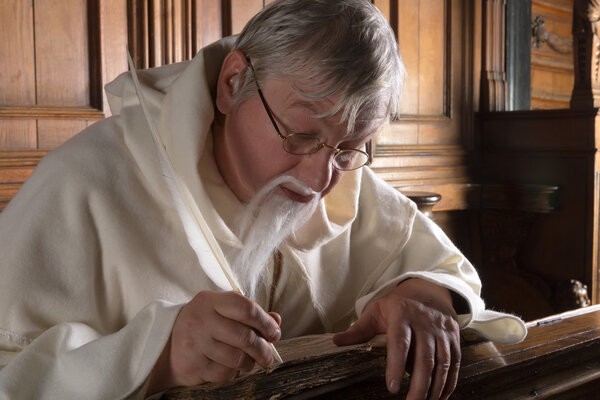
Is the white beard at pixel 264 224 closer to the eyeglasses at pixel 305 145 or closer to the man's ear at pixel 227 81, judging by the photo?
the eyeglasses at pixel 305 145

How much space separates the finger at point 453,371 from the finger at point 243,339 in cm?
31

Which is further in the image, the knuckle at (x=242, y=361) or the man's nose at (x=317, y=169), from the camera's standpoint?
the man's nose at (x=317, y=169)

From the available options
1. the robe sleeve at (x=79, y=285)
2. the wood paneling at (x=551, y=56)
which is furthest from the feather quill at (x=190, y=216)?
the wood paneling at (x=551, y=56)

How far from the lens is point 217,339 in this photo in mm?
942

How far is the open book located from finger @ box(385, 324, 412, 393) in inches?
0.6

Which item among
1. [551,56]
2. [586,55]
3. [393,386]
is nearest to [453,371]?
[393,386]

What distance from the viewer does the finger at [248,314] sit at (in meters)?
0.92

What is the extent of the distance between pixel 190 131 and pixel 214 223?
19 centimetres

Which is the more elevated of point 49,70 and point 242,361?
point 49,70

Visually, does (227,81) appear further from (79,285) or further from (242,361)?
(242,361)

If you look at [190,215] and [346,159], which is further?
[346,159]

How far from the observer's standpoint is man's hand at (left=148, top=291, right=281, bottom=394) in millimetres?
926

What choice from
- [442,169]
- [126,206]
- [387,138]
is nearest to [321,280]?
[126,206]

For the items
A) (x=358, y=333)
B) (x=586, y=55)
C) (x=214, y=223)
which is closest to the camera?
(x=358, y=333)
